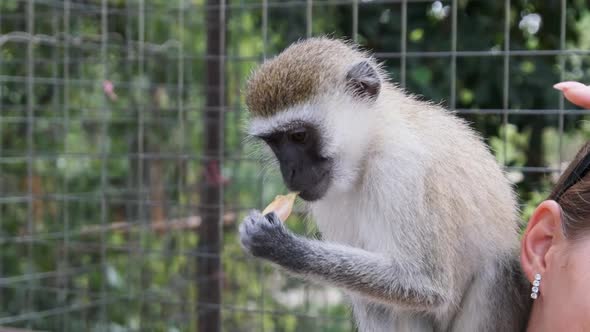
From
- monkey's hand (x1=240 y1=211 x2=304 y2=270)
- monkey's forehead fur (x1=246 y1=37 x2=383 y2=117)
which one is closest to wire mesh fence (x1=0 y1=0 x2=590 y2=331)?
monkey's forehead fur (x1=246 y1=37 x2=383 y2=117)

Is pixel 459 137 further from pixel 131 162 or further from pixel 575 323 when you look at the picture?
pixel 131 162

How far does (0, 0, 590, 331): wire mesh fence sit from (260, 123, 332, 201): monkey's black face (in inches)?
45.0

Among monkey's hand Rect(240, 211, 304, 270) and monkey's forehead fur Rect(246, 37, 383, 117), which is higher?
monkey's forehead fur Rect(246, 37, 383, 117)

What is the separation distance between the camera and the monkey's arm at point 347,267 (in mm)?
1990

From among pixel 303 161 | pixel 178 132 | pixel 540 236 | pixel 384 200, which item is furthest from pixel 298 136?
pixel 178 132

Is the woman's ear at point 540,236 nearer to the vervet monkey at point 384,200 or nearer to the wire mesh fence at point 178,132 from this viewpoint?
the vervet monkey at point 384,200

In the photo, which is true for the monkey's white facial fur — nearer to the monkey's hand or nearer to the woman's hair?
the monkey's hand

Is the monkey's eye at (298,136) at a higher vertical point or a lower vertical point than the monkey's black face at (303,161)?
higher

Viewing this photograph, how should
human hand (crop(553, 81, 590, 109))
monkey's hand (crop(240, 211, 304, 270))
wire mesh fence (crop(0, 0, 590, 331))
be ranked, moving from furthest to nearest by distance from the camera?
wire mesh fence (crop(0, 0, 590, 331)), monkey's hand (crop(240, 211, 304, 270)), human hand (crop(553, 81, 590, 109))

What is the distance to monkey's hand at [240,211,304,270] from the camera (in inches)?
78.2

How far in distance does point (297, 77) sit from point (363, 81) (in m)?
0.22

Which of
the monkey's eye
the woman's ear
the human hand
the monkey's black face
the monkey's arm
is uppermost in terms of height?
the human hand

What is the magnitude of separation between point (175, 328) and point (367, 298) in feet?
7.97

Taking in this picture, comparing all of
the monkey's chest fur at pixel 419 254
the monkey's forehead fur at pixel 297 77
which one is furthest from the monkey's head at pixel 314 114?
the monkey's chest fur at pixel 419 254
